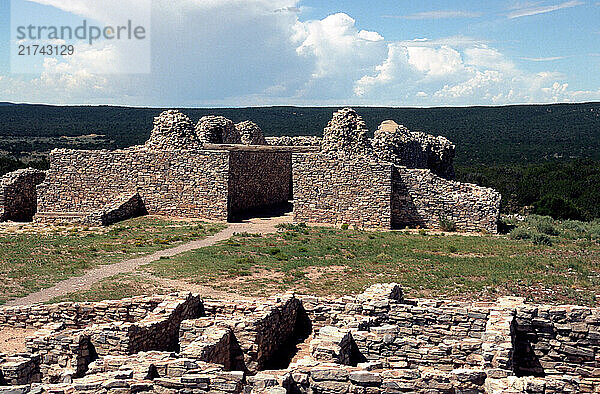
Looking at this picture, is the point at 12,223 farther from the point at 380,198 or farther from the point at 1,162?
the point at 1,162

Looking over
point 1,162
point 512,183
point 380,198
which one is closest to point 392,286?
point 380,198

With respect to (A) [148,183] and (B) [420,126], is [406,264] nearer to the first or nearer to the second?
(A) [148,183]

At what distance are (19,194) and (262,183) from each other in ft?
34.5

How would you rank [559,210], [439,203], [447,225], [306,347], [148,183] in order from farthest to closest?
1. [559,210]
2. [148,183]
3. [439,203]
4. [447,225]
5. [306,347]

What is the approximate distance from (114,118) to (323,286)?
12952 cm

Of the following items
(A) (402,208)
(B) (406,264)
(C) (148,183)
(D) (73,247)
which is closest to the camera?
(B) (406,264)

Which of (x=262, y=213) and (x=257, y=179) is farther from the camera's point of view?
(x=257, y=179)

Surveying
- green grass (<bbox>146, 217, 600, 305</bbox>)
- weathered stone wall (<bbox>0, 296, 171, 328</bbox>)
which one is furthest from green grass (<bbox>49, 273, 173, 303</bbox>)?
weathered stone wall (<bbox>0, 296, 171, 328</bbox>)

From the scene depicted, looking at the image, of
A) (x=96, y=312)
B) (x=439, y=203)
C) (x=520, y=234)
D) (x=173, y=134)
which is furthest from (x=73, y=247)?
(x=520, y=234)

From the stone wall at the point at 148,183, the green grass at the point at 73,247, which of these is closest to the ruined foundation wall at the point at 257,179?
the stone wall at the point at 148,183

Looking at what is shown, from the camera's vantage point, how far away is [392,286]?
1103 cm

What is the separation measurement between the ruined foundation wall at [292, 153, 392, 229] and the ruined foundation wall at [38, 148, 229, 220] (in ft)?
10.2

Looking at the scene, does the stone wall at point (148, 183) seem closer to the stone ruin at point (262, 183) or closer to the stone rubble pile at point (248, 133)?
the stone ruin at point (262, 183)

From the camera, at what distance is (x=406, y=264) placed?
1686 centimetres
